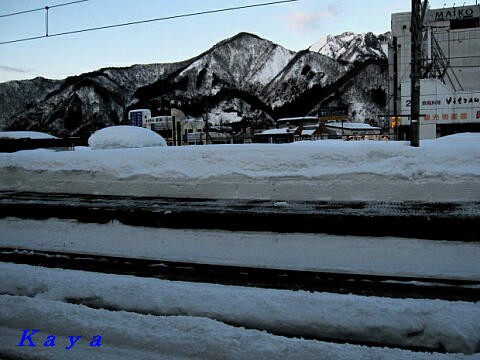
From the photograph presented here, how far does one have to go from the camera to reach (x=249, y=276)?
4.82 metres

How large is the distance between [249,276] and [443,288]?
199cm

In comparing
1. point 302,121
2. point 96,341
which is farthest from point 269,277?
point 302,121

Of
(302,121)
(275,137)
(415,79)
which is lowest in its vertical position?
(275,137)

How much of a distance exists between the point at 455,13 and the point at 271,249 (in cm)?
5081

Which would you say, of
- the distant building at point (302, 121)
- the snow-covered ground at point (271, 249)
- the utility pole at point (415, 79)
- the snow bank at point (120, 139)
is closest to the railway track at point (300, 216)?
the snow-covered ground at point (271, 249)

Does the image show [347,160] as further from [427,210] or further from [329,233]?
[329,233]

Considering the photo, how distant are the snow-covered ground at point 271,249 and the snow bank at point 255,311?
1281 mm

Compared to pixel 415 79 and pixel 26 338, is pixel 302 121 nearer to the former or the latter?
pixel 415 79

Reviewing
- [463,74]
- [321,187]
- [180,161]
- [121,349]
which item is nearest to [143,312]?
[121,349]

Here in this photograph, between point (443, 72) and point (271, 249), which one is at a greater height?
point (443, 72)

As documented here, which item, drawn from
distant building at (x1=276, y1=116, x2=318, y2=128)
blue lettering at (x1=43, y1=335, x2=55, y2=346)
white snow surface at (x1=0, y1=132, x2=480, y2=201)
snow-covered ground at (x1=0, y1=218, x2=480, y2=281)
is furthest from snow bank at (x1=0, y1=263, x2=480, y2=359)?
distant building at (x1=276, y1=116, x2=318, y2=128)

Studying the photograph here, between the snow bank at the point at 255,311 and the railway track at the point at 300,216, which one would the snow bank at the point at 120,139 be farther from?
the snow bank at the point at 255,311

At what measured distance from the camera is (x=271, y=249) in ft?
19.8

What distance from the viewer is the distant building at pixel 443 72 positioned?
1347 inches
